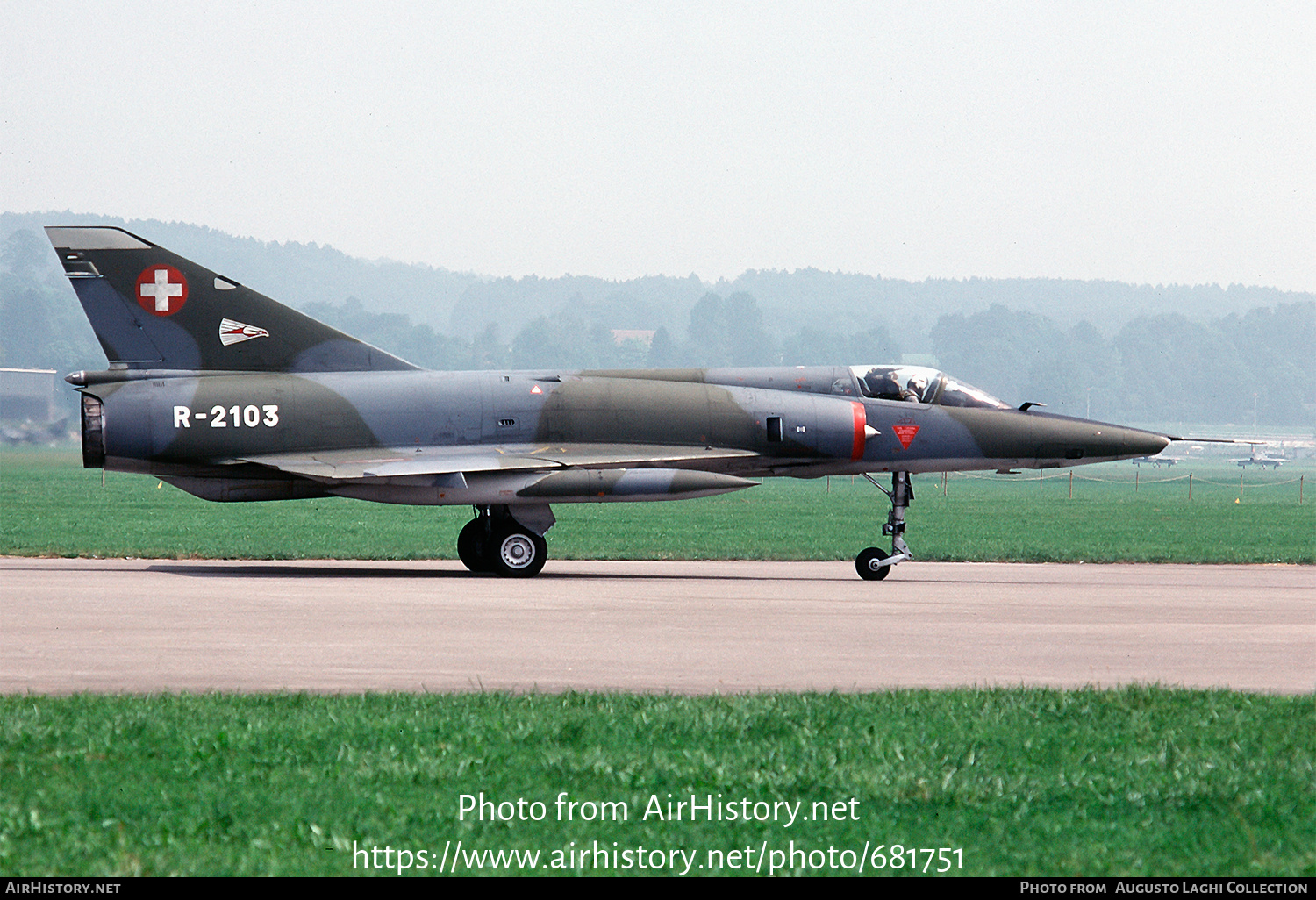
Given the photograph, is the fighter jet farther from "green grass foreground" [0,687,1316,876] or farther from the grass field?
"green grass foreground" [0,687,1316,876]

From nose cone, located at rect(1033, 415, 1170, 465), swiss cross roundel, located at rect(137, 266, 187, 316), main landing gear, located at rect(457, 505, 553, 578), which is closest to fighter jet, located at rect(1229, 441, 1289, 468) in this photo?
nose cone, located at rect(1033, 415, 1170, 465)

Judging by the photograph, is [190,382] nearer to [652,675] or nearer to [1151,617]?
[652,675]

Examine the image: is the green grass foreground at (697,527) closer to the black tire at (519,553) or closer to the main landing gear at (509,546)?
the main landing gear at (509,546)

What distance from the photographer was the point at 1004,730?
833cm

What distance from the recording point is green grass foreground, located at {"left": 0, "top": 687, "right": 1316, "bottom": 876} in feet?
19.2

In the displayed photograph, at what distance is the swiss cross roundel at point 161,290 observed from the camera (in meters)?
20.1

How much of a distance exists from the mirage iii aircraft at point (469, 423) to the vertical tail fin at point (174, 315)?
0.02 metres

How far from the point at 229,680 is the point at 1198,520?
37.2 m

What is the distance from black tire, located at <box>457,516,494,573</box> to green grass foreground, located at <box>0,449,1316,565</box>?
3.91 meters

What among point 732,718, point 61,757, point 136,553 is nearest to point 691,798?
point 732,718

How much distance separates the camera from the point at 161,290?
Result: 2014 cm

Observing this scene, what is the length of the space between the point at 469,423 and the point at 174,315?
4.37 metres

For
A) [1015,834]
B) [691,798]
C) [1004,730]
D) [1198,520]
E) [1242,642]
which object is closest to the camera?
[1015,834]

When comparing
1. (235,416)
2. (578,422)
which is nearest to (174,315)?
(235,416)
